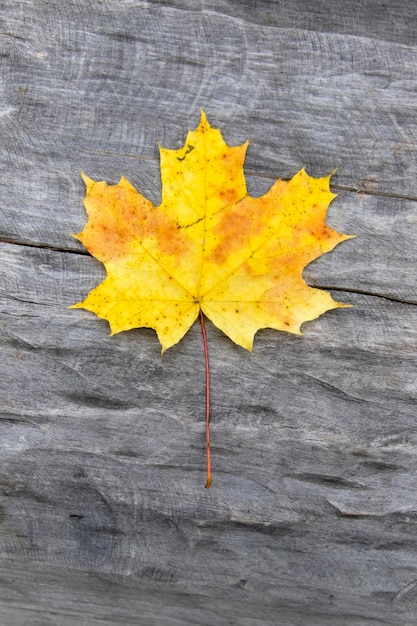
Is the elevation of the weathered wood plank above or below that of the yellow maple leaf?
below

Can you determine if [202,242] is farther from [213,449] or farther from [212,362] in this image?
[213,449]

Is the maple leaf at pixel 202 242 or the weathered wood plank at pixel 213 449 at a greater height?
the maple leaf at pixel 202 242

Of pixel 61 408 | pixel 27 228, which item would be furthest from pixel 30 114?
pixel 61 408

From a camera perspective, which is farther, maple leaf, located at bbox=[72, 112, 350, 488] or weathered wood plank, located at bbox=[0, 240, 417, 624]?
weathered wood plank, located at bbox=[0, 240, 417, 624]

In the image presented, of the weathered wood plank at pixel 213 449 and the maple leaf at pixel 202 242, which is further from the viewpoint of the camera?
the weathered wood plank at pixel 213 449
